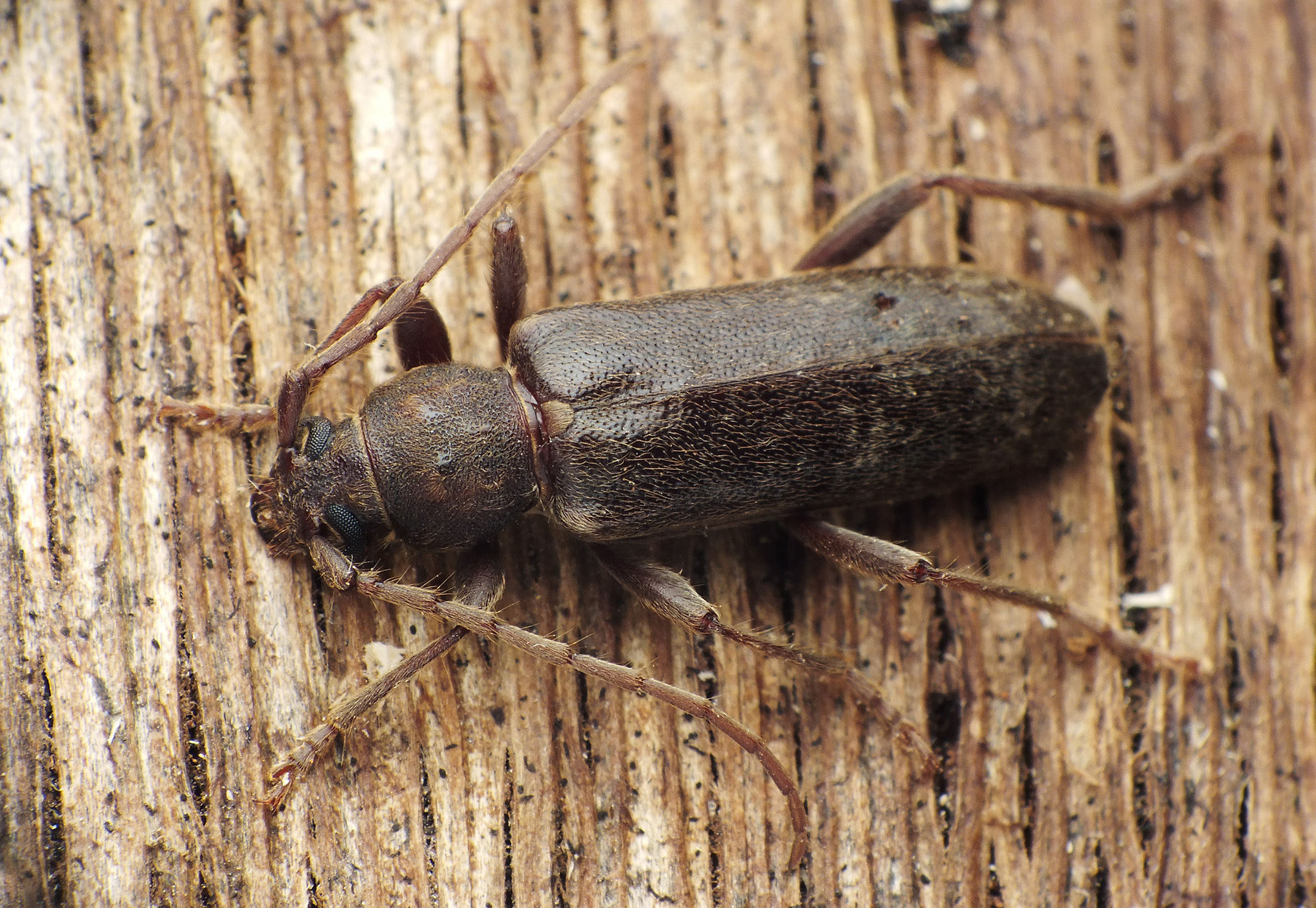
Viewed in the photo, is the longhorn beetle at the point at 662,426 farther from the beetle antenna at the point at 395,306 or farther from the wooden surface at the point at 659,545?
the wooden surface at the point at 659,545

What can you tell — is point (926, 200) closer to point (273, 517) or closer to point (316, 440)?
point (316, 440)

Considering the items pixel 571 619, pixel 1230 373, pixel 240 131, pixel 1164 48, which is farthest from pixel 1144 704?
pixel 240 131

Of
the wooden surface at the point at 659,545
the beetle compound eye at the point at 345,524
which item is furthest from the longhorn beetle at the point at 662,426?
the wooden surface at the point at 659,545

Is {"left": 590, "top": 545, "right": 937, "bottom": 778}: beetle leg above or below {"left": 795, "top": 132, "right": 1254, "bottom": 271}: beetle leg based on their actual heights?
below

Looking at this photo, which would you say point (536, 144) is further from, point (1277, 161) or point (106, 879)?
point (1277, 161)

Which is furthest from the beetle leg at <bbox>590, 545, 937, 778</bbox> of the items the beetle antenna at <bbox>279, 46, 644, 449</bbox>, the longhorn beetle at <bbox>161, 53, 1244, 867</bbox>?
the beetle antenna at <bbox>279, 46, 644, 449</bbox>

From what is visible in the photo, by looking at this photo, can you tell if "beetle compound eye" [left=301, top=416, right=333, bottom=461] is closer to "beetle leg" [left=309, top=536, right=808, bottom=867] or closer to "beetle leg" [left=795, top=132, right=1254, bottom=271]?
"beetle leg" [left=309, top=536, right=808, bottom=867]
